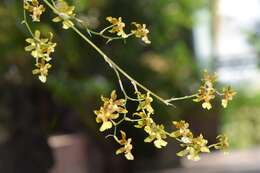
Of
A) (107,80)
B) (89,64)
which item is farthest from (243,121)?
(89,64)

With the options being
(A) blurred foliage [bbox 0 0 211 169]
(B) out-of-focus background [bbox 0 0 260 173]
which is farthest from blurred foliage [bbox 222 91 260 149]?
(A) blurred foliage [bbox 0 0 211 169]

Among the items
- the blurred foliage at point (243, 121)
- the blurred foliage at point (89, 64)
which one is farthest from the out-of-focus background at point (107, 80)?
the blurred foliage at point (243, 121)

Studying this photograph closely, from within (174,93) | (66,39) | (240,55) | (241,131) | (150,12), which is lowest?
(66,39)

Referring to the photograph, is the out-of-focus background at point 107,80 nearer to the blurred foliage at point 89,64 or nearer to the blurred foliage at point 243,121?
the blurred foliage at point 89,64

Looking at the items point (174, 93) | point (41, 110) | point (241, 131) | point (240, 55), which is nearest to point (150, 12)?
point (174, 93)

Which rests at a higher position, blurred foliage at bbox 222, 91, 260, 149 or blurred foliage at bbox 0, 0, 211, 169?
blurred foliage at bbox 222, 91, 260, 149

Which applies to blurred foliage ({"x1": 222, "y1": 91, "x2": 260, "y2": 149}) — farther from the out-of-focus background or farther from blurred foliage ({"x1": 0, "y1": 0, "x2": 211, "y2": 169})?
blurred foliage ({"x1": 0, "y1": 0, "x2": 211, "y2": 169})

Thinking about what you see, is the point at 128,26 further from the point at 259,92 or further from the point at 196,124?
the point at 259,92
